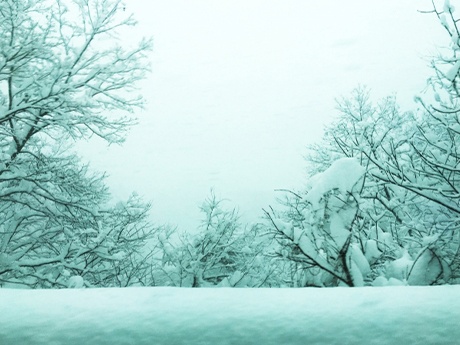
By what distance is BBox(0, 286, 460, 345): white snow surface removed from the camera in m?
0.84

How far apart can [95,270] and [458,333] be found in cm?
988

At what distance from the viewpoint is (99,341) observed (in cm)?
85

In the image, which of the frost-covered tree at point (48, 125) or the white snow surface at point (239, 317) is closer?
the white snow surface at point (239, 317)

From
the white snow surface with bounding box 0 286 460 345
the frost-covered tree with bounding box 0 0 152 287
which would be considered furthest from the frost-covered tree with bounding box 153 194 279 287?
the white snow surface with bounding box 0 286 460 345

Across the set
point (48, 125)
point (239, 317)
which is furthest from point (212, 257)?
point (239, 317)

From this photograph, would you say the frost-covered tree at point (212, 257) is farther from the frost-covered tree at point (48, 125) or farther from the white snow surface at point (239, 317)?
the white snow surface at point (239, 317)

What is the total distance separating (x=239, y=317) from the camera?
0.93 m

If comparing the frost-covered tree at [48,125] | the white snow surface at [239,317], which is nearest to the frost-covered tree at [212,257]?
the frost-covered tree at [48,125]

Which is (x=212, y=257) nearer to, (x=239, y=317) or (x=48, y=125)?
(x=48, y=125)

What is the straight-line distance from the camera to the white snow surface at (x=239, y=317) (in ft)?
2.74

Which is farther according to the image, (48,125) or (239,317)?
(48,125)

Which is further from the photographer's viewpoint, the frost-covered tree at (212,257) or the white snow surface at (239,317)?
the frost-covered tree at (212,257)

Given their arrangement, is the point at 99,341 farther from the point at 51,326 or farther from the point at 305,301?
the point at 305,301

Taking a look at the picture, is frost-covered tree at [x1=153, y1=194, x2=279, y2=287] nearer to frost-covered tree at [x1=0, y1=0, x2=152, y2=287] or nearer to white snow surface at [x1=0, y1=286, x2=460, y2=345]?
frost-covered tree at [x1=0, y1=0, x2=152, y2=287]
